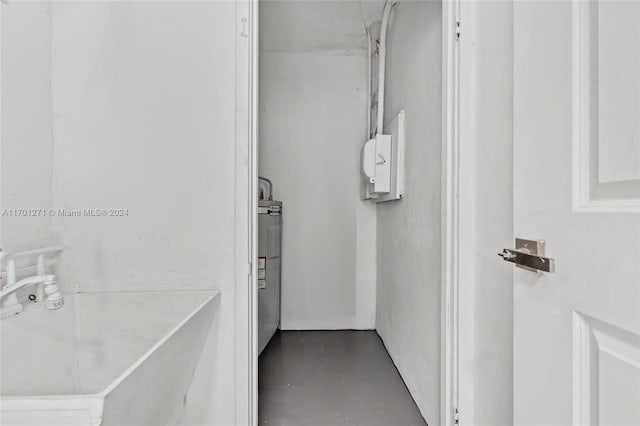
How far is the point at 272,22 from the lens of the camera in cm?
282

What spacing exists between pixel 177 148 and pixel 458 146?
1.12m

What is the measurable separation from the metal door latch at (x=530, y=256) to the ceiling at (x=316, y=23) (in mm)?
2363

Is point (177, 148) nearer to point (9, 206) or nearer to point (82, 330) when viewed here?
point (9, 206)

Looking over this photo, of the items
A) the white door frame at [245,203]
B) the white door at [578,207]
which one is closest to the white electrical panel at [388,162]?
the white door frame at [245,203]

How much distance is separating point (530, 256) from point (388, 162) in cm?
170

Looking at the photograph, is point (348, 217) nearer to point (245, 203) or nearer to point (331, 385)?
point (331, 385)

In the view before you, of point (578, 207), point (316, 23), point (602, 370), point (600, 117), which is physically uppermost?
point (316, 23)

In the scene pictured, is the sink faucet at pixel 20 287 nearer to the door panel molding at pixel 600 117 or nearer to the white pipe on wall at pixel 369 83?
the door panel molding at pixel 600 117

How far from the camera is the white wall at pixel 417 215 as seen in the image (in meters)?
1.68

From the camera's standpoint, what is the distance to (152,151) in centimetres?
149

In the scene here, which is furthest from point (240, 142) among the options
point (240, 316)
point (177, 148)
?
point (240, 316)

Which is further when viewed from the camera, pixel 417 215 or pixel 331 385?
pixel 331 385

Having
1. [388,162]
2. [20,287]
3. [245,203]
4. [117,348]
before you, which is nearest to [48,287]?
[20,287]

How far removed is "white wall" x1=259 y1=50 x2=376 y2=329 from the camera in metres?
3.27
